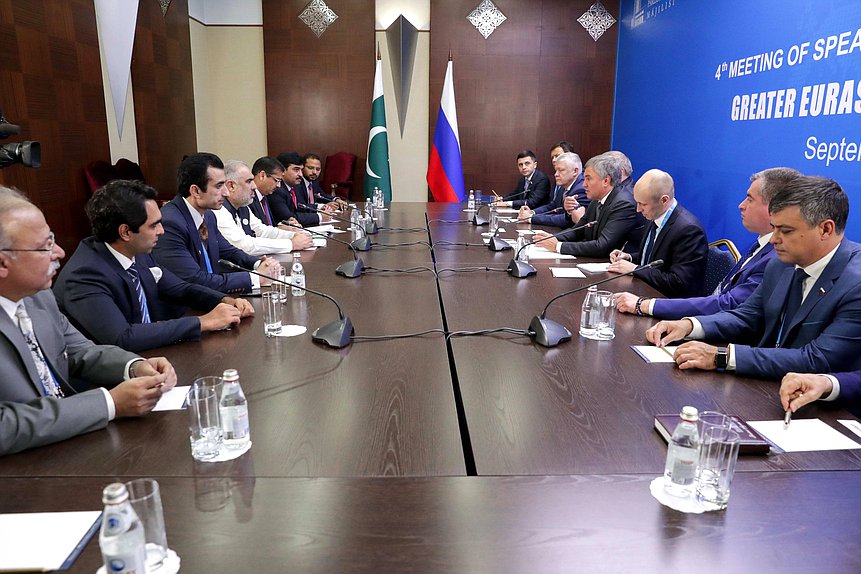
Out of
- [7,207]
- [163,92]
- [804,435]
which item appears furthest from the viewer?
[163,92]

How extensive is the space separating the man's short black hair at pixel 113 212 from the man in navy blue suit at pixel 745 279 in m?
1.83

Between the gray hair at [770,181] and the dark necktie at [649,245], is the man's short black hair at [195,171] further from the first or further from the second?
the gray hair at [770,181]

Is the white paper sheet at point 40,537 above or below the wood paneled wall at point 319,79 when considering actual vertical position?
below

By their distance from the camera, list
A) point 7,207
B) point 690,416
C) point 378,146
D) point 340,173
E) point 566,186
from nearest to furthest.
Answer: point 690,416
point 7,207
point 566,186
point 378,146
point 340,173

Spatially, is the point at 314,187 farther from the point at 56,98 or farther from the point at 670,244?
the point at 670,244

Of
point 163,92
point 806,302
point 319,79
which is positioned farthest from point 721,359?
point 319,79

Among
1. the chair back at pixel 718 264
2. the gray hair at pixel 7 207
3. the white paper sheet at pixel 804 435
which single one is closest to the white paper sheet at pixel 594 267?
the chair back at pixel 718 264

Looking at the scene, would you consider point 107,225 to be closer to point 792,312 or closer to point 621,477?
point 621,477

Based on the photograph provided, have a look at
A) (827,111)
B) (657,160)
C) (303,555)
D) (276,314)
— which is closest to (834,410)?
(303,555)

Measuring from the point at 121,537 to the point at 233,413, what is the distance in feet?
1.59

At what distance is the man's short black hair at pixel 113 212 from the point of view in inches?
84.0

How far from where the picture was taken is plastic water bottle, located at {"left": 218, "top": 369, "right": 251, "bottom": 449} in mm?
1363

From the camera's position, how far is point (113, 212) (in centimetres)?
213

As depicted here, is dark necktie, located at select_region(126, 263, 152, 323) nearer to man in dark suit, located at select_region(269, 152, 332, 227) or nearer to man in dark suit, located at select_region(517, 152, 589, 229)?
man in dark suit, located at select_region(269, 152, 332, 227)
